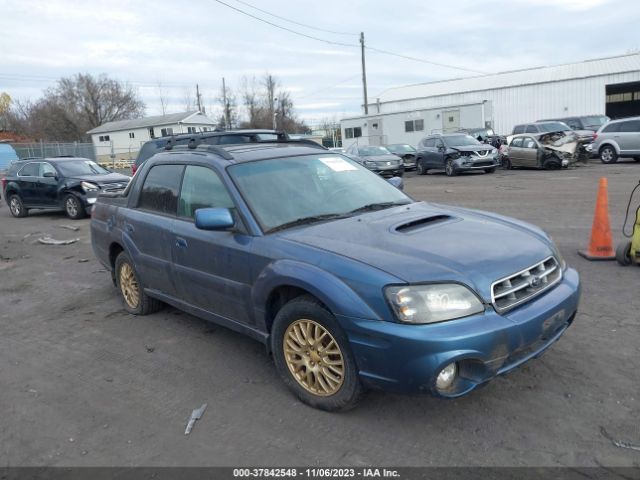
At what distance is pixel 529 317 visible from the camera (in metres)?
3.01

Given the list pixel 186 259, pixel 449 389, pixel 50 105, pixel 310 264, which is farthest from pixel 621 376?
pixel 50 105

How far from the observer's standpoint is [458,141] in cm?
2116

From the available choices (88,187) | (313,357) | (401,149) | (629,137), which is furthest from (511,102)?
(313,357)

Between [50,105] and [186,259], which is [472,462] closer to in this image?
[186,259]

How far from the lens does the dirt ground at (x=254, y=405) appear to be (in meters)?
2.93

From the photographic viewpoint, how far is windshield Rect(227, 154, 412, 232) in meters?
3.86

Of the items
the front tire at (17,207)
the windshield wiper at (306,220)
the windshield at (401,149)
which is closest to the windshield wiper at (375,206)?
the windshield wiper at (306,220)

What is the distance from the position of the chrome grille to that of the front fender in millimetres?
712

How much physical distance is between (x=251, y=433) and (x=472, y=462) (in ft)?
4.20

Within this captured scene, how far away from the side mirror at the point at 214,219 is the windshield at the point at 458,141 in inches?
734

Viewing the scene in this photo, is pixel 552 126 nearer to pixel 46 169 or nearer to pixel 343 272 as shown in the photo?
pixel 46 169

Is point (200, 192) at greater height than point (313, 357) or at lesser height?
greater

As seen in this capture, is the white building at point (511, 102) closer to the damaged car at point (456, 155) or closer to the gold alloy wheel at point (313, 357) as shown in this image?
the damaged car at point (456, 155)

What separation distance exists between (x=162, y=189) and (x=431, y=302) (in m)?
2.95
